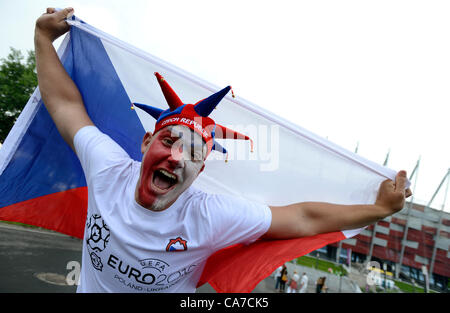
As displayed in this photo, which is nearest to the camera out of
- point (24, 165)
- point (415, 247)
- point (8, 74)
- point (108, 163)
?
point (108, 163)

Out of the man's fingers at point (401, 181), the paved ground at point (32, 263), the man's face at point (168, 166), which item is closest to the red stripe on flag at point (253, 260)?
the man's fingers at point (401, 181)

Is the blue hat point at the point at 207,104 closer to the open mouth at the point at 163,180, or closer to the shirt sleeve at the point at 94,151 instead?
Result: the open mouth at the point at 163,180

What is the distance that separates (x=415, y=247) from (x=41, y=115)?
3446 millimetres

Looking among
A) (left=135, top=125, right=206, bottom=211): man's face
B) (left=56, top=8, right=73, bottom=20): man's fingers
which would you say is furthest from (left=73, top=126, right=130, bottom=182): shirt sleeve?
(left=56, top=8, right=73, bottom=20): man's fingers

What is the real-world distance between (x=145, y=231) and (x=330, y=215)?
118 centimetres

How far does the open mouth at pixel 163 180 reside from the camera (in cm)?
141

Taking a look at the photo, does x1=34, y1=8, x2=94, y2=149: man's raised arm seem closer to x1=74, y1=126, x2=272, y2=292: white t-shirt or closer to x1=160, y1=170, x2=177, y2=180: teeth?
x1=74, y1=126, x2=272, y2=292: white t-shirt

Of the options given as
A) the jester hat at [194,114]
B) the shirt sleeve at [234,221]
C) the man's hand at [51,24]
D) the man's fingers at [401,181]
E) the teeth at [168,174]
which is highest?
the man's hand at [51,24]

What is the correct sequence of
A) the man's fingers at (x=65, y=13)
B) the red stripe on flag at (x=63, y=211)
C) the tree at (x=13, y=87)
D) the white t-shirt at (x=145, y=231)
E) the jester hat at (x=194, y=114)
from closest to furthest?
the white t-shirt at (x=145, y=231) → the jester hat at (x=194, y=114) → the man's fingers at (x=65, y=13) → the red stripe on flag at (x=63, y=211) → the tree at (x=13, y=87)

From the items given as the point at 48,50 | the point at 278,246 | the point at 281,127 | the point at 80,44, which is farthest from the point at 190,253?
the point at 80,44

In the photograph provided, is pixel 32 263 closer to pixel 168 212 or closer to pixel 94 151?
pixel 94 151

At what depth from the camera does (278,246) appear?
1569 mm

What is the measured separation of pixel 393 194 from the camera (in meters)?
1.60

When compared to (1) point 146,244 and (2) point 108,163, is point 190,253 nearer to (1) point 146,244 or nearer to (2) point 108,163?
(1) point 146,244
